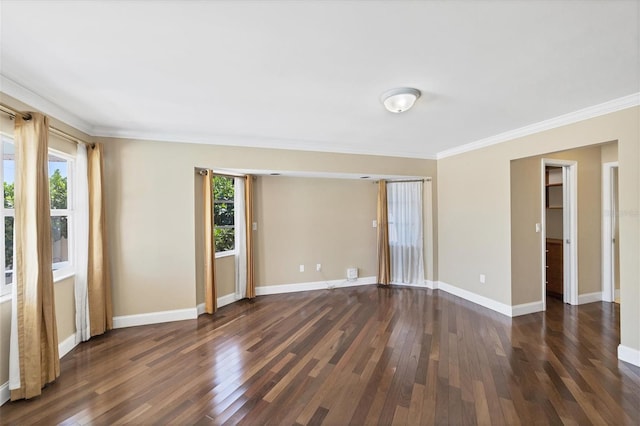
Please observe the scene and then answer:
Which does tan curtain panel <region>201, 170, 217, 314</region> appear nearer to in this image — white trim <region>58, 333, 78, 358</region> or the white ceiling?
the white ceiling

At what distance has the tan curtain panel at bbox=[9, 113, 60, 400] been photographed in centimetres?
214

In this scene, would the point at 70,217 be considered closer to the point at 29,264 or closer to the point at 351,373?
the point at 29,264

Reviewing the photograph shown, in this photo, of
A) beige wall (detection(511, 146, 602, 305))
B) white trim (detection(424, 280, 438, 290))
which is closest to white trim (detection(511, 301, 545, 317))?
beige wall (detection(511, 146, 602, 305))

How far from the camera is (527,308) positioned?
3.77 meters

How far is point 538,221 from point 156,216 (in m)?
5.20

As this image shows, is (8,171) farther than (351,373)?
No

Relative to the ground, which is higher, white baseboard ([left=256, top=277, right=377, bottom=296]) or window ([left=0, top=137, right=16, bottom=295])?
window ([left=0, top=137, right=16, bottom=295])

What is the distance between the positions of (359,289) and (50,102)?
4.75 meters

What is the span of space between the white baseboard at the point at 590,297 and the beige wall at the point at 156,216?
16.7 ft

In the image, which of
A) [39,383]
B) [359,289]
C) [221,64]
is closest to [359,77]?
[221,64]

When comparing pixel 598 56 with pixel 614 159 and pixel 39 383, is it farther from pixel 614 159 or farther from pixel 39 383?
pixel 39 383

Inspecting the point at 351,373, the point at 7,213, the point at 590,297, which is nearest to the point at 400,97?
the point at 351,373

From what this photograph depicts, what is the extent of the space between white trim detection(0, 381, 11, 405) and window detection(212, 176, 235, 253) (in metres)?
2.48

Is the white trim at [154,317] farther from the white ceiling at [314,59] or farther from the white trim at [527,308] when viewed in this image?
the white trim at [527,308]
